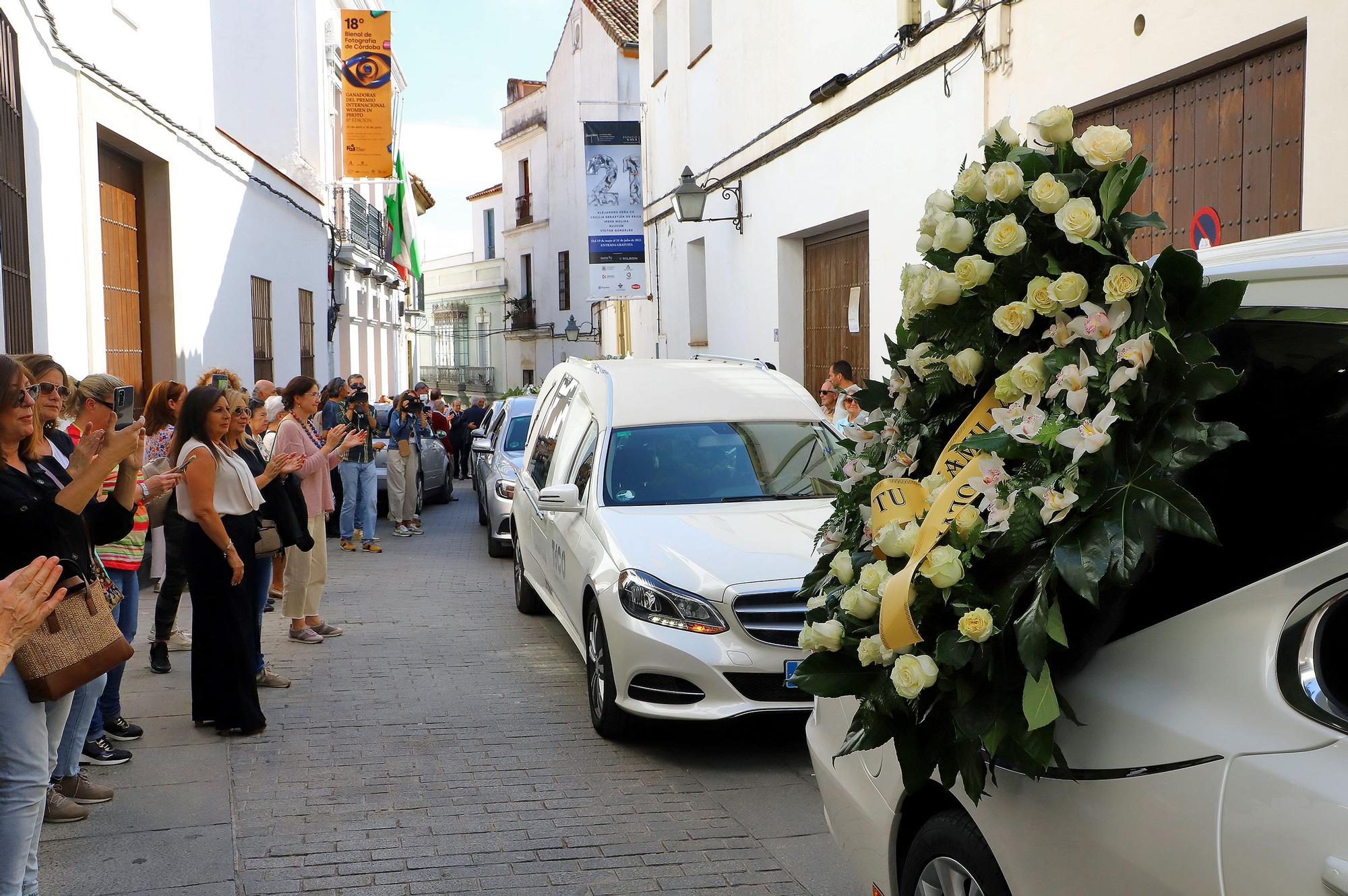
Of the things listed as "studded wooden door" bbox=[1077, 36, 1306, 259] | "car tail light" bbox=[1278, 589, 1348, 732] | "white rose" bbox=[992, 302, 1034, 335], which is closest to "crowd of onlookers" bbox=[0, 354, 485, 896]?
"white rose" bbox=[992, 302, 1034, 335]

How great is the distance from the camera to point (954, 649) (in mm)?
2375

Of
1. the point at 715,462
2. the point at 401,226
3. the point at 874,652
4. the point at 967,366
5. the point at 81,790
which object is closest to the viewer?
the point at 874,652

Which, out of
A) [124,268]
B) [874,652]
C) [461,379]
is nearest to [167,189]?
[124,268]

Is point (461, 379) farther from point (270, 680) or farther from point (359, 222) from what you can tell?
point (270, 680)

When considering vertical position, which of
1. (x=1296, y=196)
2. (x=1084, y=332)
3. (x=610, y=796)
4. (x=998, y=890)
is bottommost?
(x=610, y=796)

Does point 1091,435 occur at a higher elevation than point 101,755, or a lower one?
higher

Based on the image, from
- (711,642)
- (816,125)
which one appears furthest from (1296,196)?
(816,125)

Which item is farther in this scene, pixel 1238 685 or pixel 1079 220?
pixel 1079 220

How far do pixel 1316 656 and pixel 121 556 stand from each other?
18.2 feet

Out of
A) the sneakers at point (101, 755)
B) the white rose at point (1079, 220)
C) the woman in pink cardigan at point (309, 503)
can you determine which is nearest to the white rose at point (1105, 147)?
the white rose at point (1079, 220)

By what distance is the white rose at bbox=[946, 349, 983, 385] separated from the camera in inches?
107

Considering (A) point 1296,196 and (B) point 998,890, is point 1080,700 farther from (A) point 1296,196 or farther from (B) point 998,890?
(A) point 1296,196

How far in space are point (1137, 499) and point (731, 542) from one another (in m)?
3.90

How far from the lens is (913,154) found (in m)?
Answer: 10.8
